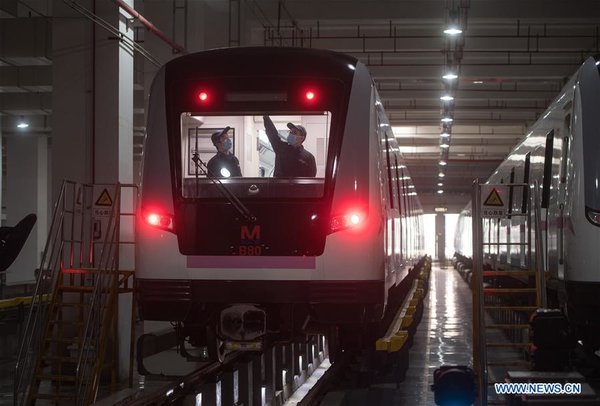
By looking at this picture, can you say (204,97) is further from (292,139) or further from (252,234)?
(252,234)

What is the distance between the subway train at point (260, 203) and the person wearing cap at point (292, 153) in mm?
38

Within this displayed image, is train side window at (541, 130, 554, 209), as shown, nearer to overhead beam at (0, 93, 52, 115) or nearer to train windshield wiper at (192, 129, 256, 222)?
train windshield wiper at (192, 129, 256, 222)

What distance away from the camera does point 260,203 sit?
7426 mm

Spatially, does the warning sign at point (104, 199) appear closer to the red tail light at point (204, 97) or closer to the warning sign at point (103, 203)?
the warning sign at point (103, 203)

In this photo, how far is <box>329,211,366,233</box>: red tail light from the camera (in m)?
7.26

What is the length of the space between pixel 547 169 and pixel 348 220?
13.9ft

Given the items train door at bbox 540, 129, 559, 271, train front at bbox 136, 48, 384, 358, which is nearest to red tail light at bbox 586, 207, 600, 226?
train door at bbox 540, 129, 559, 271

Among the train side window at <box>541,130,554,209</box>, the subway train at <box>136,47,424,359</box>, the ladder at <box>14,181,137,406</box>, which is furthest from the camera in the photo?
the train side window at <box>541,130,554,209</box>

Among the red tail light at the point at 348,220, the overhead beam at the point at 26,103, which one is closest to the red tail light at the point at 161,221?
the red tail light at the point at 348,220

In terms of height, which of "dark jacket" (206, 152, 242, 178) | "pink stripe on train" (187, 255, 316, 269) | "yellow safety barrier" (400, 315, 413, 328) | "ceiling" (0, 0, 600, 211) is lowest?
"yellow safety barrier" (400, 315, 413, 328)

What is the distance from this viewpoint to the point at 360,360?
1204 cm

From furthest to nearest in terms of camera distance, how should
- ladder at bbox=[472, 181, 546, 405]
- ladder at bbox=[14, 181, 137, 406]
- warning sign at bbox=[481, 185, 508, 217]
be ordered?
warning sign at bbox=[481, 185, 508, 217], ladder at bbox=[14, 181, 137, 406], ladder at bbox=[472, 181, 546, 405]

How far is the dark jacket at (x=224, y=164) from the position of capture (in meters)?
7.66

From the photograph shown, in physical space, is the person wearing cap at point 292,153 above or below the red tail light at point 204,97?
below
